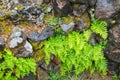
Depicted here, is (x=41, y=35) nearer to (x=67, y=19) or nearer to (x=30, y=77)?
(x=67, y=19)

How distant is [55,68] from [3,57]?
1.65 m

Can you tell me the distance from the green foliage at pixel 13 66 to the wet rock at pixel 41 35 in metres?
0.58

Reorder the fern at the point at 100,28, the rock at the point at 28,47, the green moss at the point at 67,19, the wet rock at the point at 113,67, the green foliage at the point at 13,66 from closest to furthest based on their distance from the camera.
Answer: the green foliage at the point at 13,66 → the rock at the point at 28,47 → the fern at the point at 100,28 → the green moss at the point at 67,19 → the wet rock at the point at 113,67

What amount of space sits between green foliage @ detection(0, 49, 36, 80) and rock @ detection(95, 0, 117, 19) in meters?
2.30

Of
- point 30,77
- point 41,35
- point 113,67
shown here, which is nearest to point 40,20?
point 41,35

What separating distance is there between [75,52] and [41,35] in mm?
1092

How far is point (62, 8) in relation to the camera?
7.12 meters

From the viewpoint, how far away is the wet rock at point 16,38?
6.70 m

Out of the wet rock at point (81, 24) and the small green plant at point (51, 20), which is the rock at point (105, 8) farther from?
the small green plant at point (51, 20)

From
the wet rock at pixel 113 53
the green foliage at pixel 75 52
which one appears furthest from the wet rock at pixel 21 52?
the wet rock at pixel 113 53

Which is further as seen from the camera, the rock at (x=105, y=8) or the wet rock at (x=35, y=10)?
the wet rock at (x=35, y=10)

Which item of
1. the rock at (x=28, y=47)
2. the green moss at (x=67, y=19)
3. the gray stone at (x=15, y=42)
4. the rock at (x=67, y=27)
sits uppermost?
Result: the green moss at (x=67, y=19)

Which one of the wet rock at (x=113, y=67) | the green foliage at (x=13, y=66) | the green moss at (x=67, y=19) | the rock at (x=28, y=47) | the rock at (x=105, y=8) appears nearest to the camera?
the green foliage at (x=13, y=66)

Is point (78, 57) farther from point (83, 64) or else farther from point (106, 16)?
point (106, 16)
